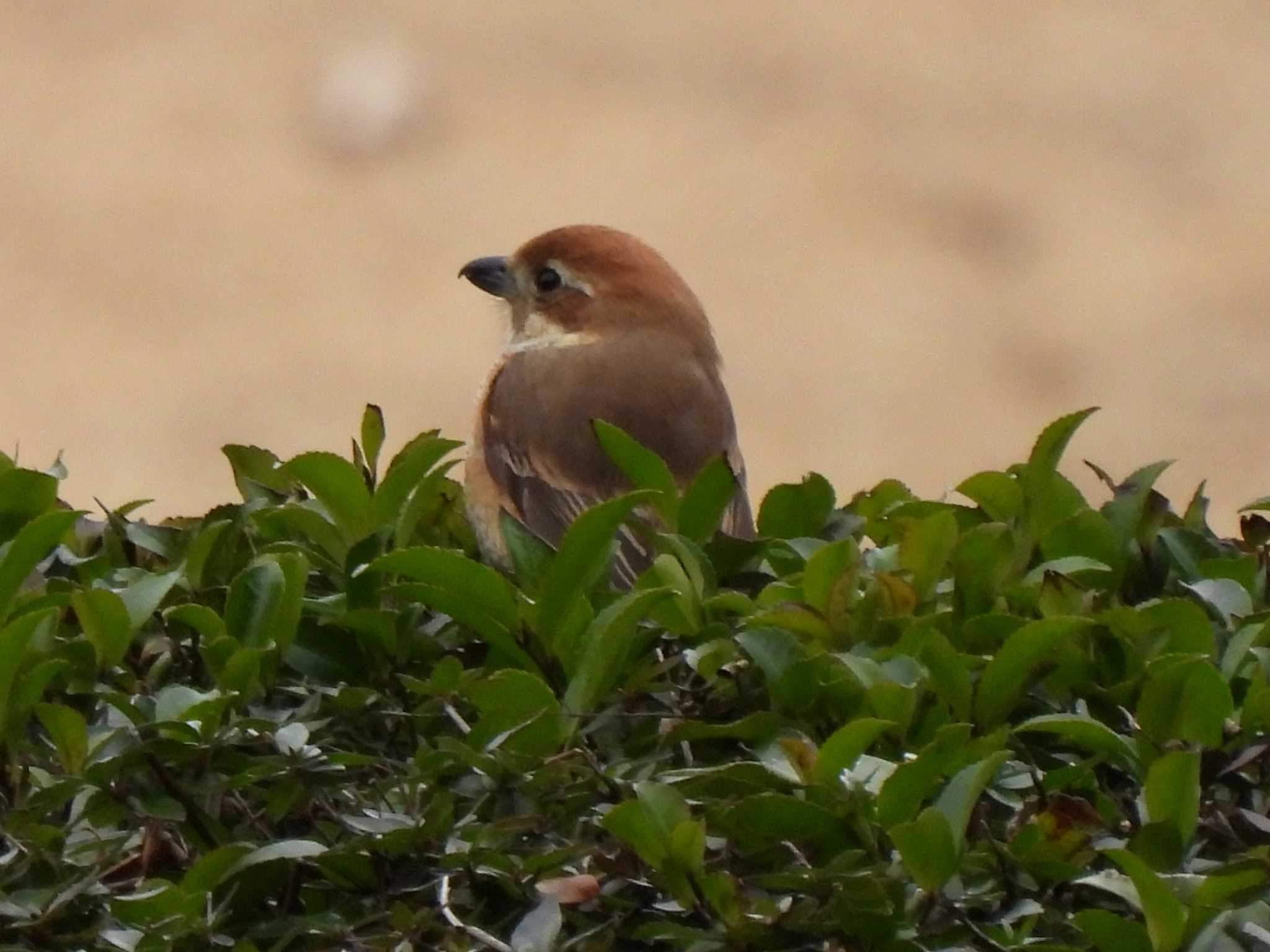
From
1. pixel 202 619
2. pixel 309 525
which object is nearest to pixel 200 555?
pixel 309 525

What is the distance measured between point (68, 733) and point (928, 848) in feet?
3.60

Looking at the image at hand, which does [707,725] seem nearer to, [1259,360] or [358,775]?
[358,775]

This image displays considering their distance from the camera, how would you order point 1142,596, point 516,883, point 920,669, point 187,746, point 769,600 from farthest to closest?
point 1142,596
point 769,600
point 920,669
point 187,746
point 516,883

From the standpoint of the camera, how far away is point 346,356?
12.1m

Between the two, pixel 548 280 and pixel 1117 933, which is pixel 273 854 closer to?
pixel 1117 933

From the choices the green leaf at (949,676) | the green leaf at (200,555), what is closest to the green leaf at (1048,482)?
the green leaf at (949,676)

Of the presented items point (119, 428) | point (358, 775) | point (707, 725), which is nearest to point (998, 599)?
point (707, 725)

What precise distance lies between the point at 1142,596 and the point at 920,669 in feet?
2.55

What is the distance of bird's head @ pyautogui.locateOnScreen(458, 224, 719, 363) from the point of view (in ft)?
20.1

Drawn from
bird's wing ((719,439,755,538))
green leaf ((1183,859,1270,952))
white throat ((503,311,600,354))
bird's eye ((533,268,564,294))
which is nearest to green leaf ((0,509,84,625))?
green leaf ((1183,859,1270,952))

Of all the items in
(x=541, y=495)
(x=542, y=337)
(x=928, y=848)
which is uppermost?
(x=542, y=337)

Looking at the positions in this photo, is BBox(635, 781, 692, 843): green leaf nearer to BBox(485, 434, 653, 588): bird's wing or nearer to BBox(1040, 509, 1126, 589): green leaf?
BBox(1040, 509, 1126, 589): green leaf

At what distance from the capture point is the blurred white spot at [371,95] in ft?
48.1

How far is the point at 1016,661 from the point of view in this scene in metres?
3.11
